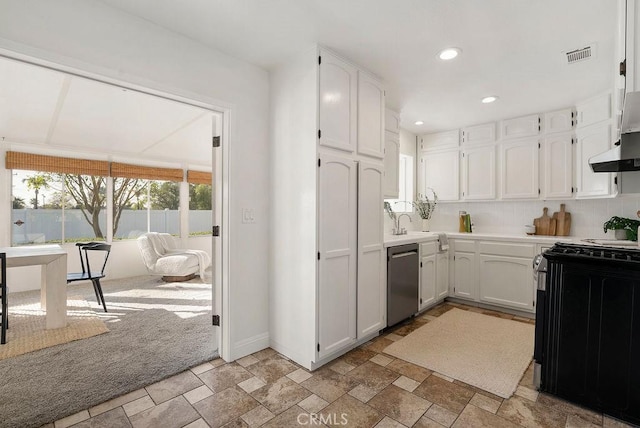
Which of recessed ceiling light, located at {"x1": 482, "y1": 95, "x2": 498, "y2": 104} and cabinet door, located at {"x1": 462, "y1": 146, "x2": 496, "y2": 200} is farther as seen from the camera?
cabinet door, located at {"x1": 462, "y1": 146, "x2": 496, "y2": 200}

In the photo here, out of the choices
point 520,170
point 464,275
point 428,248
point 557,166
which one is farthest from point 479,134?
point 464,275

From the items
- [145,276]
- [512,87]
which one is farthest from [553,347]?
[145,276]

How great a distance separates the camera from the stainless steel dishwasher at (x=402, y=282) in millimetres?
3094

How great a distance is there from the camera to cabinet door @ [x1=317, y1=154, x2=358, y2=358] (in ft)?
7.86

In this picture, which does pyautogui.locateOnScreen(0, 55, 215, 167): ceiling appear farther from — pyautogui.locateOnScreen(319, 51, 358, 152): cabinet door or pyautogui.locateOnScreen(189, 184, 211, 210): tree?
pyautogui.locateOnScreen(189, 184, 211, 210): tree

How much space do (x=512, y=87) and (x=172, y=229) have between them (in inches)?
249

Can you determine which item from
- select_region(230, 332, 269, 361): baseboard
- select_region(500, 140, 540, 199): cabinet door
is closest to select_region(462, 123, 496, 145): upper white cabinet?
select_region(500, 140, 540, 199): cabinet door

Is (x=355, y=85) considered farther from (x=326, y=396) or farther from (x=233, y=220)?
(x=326, y=396)

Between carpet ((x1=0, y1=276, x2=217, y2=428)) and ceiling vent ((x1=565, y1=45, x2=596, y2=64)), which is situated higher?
ceiling vent ((x1=565, y1=45, x2=596, y2=64))

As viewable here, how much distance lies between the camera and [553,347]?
6.66 feet

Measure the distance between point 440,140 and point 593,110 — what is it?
1737 mm

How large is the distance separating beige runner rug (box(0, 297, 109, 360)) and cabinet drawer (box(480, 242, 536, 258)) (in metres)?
4.42

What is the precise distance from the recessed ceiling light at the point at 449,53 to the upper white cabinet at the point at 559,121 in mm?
2103

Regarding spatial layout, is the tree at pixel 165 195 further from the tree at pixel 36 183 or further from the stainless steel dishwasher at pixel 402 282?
the stainless steel dishwasher at pixel 402 282
